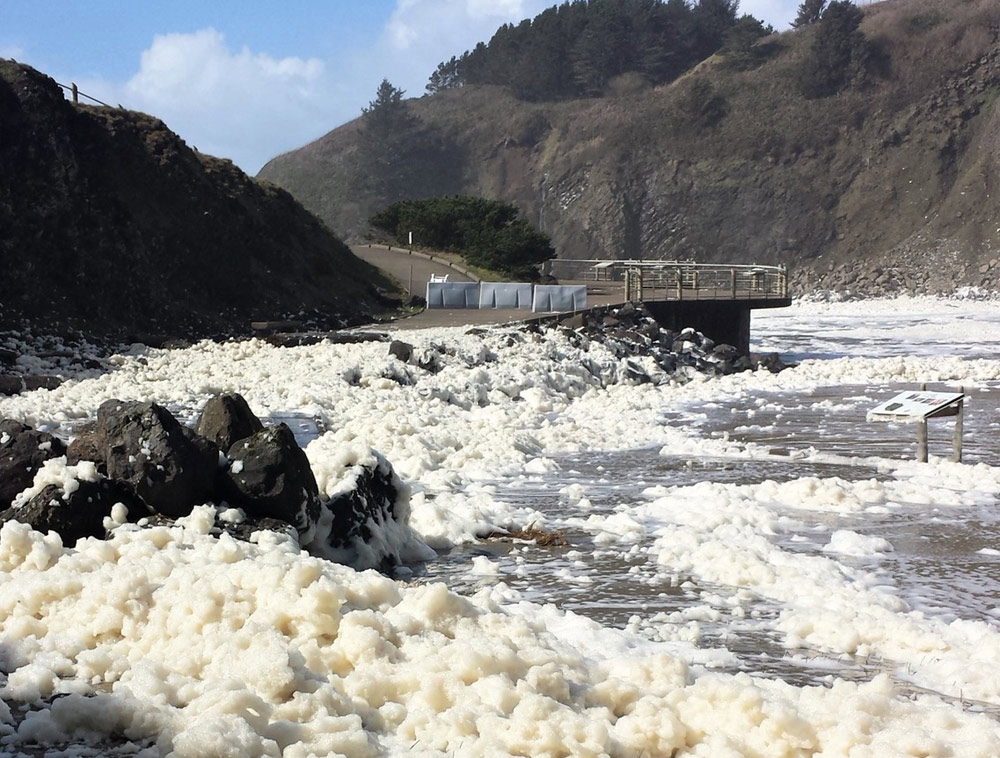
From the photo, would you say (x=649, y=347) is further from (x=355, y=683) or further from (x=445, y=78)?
(x=445, y=78)

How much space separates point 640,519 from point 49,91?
2447 cm

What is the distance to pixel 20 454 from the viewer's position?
25.0ft

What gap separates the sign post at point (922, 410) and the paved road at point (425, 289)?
637 inches

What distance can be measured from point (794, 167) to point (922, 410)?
3460 inches

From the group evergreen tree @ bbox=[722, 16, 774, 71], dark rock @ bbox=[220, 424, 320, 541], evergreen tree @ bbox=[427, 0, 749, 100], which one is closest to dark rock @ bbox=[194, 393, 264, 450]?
dark rock @ bbox=[220, 424, 320, 541]

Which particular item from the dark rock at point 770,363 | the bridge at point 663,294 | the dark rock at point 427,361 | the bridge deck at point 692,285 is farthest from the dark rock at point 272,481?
the bridge deck at point 692,285

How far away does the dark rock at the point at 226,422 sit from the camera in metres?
8.26

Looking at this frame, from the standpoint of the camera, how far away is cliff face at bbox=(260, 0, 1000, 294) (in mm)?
87062

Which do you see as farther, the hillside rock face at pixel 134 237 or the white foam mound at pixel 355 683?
the hillside rock face at pixel 134 237

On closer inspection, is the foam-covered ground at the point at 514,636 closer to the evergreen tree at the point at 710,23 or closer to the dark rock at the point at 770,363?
the dark rock at the point at 770,363

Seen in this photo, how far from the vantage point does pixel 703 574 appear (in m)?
7.58

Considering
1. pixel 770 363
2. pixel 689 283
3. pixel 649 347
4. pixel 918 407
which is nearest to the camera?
pixel 918 407

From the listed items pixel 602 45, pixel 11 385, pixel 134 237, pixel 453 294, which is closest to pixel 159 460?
pixel 11 385

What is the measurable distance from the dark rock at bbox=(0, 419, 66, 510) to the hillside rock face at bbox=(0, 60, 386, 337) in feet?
50.4
